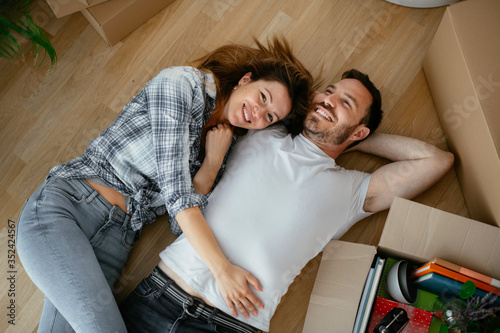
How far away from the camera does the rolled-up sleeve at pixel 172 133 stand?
1.22 m

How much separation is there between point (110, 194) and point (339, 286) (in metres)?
0.94

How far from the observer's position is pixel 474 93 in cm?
136

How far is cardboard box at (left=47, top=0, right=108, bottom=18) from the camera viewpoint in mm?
1397

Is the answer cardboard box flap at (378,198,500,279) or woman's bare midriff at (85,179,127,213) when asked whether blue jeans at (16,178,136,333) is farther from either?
cardboard box flap at (378,198,500,279)

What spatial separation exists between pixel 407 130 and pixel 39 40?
5.26 feet

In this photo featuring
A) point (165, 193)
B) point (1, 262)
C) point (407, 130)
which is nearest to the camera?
point (165, 193)

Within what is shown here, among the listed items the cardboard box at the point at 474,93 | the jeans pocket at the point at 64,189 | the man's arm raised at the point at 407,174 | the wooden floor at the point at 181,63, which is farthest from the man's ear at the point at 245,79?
the cardboard box at the point at 474,93

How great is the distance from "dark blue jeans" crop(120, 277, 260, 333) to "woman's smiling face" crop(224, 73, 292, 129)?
687mm

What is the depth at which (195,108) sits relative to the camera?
1.31 meters

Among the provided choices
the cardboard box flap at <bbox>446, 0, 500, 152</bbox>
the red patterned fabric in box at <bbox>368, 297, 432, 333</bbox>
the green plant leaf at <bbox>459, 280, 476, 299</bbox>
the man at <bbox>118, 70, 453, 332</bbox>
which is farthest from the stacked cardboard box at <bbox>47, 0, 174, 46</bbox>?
the green plant leaf at <bbox>459, 280, 476, 299</bbox>

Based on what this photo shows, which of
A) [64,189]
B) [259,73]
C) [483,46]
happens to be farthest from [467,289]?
[64,189]

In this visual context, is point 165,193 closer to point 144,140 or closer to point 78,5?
point 144,140

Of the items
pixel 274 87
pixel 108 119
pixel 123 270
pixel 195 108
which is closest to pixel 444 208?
pixel 274 87

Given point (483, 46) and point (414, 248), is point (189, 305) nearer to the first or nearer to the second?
point (414, 248)
